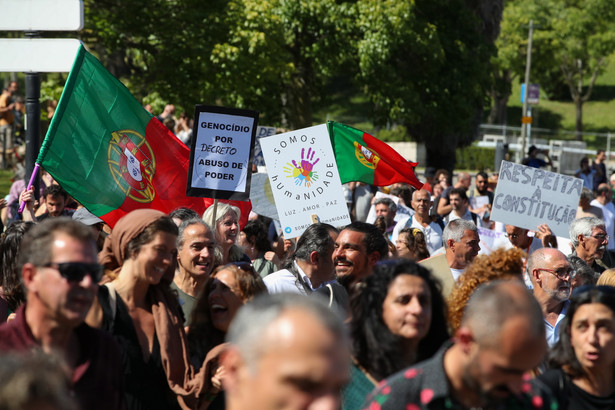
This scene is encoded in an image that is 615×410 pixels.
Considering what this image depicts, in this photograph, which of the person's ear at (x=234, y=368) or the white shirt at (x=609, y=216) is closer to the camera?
the person's ear at (x=234, y=368)

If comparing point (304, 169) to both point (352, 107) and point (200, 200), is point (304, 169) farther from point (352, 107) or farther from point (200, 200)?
point (352, 107)

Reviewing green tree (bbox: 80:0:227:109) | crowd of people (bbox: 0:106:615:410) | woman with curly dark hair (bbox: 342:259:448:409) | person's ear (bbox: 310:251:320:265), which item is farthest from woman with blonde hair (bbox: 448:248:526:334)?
green tree (bbox: 80:0:227:109)

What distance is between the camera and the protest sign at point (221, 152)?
731cm

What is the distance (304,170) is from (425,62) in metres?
16.0

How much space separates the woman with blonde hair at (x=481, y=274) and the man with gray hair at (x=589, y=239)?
3.38 m

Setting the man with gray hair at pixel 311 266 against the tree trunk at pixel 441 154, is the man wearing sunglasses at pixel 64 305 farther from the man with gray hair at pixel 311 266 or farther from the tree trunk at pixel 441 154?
the tree trunk at pixel 441 154

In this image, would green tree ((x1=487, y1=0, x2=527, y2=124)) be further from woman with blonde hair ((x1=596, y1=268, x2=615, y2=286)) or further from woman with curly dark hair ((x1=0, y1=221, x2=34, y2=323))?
woman with curly dark hair ((x1=0, y1=221, x2=34, y2=323))

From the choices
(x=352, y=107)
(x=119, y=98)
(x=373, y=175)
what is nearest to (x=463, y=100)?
(x=373, y=175)

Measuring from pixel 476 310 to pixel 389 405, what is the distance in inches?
16.9

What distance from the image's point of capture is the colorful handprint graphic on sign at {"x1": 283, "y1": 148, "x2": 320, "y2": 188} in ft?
27.4

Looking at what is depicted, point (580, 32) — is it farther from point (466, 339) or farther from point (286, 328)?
point (286, 328)

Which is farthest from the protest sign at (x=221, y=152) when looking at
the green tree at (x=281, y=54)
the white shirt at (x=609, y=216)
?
the green tree at (x=281, y=54)

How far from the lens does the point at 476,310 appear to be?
297cm

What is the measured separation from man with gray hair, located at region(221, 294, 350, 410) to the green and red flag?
14.8ft
